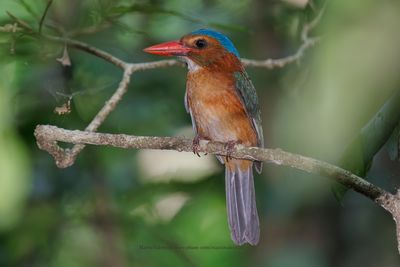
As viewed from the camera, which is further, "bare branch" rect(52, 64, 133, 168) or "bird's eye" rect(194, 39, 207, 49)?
"bird's eye" rect(194, 39, 207, 49)

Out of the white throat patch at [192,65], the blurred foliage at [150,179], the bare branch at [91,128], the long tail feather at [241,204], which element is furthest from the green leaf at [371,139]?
the white throat patch at [192,65]

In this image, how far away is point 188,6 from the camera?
3.60 metres

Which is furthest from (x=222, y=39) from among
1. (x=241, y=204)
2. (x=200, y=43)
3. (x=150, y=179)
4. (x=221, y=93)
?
(x=150, y=179)

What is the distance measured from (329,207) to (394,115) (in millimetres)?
2419

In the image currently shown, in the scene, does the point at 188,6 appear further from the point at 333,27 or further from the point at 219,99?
the point at 333,27

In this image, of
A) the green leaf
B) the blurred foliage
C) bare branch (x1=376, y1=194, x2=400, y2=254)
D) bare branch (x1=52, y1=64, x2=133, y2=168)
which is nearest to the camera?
the green leaf

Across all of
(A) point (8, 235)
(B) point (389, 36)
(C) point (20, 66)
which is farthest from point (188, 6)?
(B) point (389, 36)

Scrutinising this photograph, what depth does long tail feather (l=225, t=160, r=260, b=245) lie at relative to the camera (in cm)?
237

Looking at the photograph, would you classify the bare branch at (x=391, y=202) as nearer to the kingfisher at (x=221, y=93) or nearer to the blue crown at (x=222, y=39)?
the kingfisher at (x=221, y=93)

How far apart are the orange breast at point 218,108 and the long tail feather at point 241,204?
22cm

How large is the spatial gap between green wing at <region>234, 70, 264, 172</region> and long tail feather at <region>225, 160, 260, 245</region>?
18cm

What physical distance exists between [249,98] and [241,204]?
433mm

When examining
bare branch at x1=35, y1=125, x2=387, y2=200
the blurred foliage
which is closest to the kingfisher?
the blurred foliage

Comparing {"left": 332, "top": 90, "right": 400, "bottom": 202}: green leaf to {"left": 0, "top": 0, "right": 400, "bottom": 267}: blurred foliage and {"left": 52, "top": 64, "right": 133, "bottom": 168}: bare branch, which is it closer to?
{"left": 0, "top": 0, "right": 400, "bottom": 267}: blurred foliage
